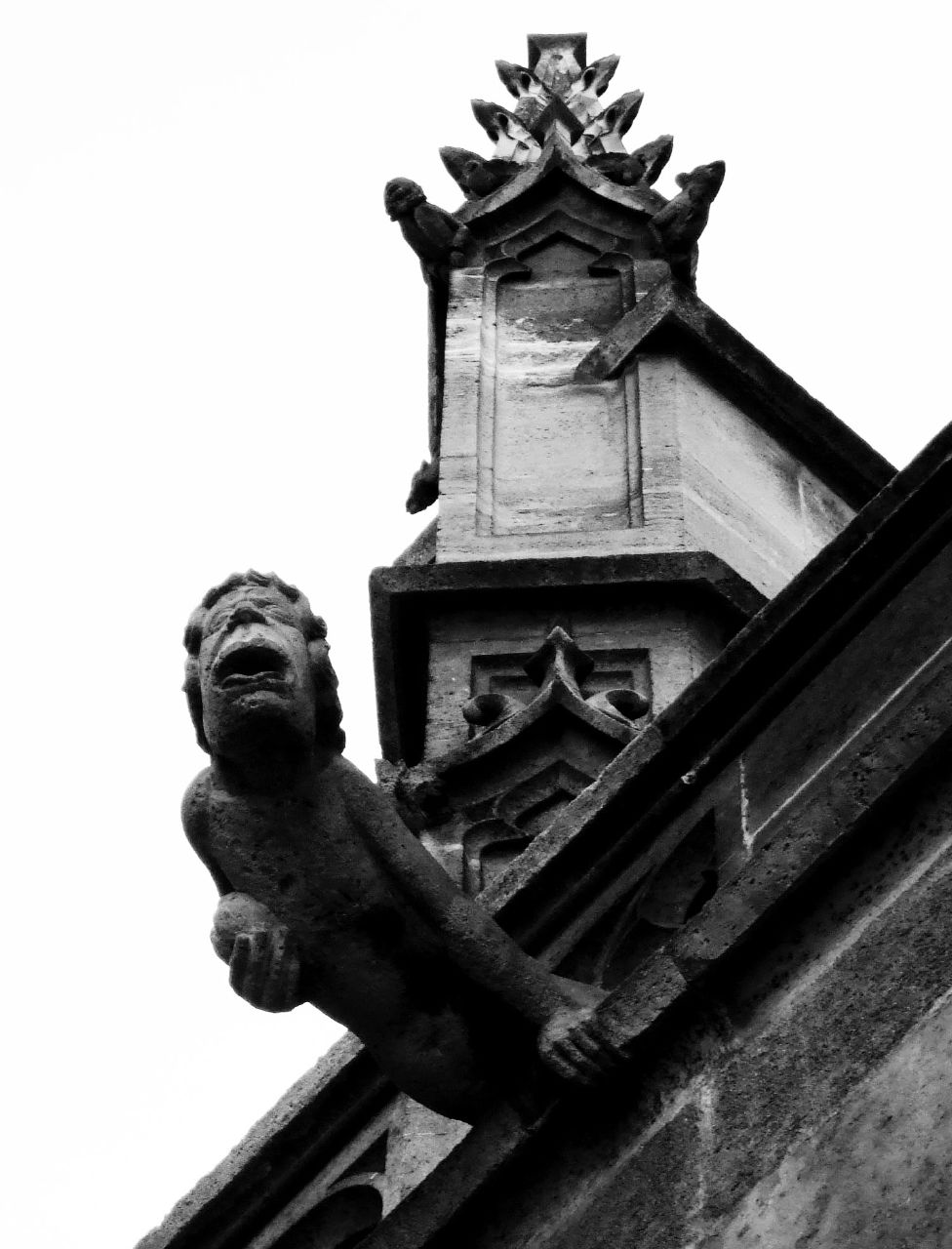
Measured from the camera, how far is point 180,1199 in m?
6.62

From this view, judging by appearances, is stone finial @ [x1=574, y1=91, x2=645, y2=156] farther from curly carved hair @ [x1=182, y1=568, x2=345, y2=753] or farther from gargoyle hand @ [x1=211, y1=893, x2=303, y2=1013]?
gargoyle hand @ [x1=211, y1=893, x2=303, y2=1013]

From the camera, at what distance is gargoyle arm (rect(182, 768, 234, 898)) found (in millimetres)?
5180

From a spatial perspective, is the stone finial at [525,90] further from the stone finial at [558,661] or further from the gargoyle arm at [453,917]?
the gargoyle arm at [453,917]

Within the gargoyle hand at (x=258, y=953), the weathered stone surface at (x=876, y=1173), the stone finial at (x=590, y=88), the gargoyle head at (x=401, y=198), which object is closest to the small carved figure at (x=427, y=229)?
the gargoyle head at (x=401, y=198)

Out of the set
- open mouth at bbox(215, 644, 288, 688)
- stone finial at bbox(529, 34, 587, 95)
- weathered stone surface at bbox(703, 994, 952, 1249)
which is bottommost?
weathered stone surface at bbox(703, 994, 952, 1249)

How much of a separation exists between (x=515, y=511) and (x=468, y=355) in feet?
3.03

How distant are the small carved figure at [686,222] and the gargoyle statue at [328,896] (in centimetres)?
473

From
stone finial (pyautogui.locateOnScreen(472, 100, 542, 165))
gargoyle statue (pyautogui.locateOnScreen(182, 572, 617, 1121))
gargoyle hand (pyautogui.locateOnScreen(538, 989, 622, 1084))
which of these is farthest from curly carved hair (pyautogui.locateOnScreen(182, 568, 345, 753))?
stone finial (pyautogui.locateOnScreen(472, 100, 542, 165))

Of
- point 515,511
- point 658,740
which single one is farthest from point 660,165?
point 658,740

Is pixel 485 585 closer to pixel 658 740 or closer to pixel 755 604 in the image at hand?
pixel 755 604

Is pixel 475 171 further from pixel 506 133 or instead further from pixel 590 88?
pixel 590 88

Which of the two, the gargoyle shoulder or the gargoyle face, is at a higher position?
the gargoyle face

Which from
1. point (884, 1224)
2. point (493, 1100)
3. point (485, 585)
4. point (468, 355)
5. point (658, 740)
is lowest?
point (884, 1224)

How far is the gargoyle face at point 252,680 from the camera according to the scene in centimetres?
504
